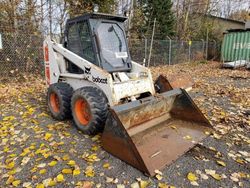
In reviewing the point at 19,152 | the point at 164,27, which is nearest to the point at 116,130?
the point at 19,152

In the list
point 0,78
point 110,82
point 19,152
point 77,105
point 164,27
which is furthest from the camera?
point 164,27

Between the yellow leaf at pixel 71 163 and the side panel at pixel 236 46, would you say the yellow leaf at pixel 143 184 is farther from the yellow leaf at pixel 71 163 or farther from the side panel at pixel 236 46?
the side panel at pixel 236 46

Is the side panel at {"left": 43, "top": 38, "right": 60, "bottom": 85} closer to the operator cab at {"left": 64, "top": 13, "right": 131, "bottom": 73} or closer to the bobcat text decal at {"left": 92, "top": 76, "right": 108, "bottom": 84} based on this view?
the operator cab at {"left": 64, "top": 13, "right": 131, "bottom": 73}

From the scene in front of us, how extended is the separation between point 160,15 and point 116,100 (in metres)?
15.9

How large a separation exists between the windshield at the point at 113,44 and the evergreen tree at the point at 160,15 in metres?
13.8

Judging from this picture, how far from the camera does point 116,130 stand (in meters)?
3.18

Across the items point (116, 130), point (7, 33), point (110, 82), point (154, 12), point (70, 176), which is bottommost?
point (70, 176)

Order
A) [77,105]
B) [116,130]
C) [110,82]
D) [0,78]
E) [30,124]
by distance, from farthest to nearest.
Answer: [0,78]
[30,124]
[77,105]
[110,82]
[116,130]

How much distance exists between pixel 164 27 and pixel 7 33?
12546 mm

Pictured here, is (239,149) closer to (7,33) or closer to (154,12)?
(7,33)

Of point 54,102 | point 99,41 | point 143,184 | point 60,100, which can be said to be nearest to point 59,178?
point 143,184

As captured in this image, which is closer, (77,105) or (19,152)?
(19,152)

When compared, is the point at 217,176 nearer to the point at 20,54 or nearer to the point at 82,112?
the point at 82,112

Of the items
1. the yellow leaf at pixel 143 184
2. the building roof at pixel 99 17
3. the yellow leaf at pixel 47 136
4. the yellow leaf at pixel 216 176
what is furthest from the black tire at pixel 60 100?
the yellow leaf at pixel 216 176
